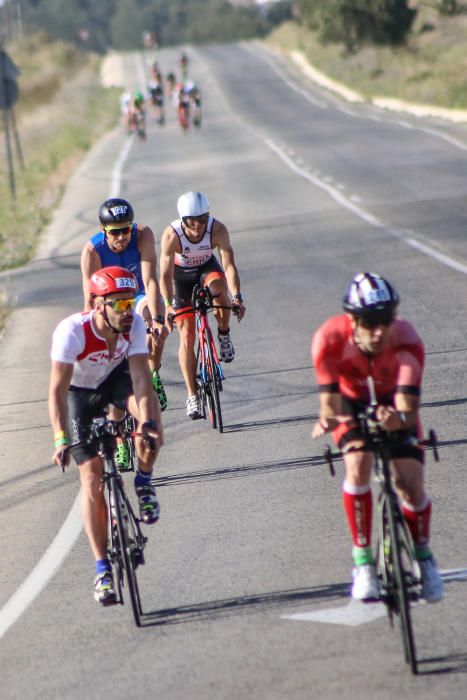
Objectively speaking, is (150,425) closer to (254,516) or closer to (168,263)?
(254,516)

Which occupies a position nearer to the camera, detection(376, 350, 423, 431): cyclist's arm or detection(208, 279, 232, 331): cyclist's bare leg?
detection(376, 350, 423, 431): cyclist's arm

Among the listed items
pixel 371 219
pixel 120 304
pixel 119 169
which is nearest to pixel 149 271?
pixel 120 304

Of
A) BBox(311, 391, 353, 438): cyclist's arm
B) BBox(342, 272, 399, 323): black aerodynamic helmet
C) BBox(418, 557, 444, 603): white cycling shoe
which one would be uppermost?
BBox(342, 272, 399, 323): black aerodynamic helmet

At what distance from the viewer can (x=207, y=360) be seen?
1202 cm

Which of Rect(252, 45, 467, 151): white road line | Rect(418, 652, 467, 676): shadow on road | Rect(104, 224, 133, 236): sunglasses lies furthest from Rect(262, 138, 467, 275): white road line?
Rect(418, 652, 467, 676): shadow on road

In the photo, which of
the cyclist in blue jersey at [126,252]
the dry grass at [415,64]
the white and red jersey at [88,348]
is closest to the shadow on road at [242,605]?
the white and red jersey at [88,348]

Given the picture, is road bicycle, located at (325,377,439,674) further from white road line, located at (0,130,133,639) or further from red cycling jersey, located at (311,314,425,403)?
white road line, located at (0,130,133,639)

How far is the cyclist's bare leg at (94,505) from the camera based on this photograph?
7520 millimetres

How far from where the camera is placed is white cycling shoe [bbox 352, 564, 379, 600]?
256 inches

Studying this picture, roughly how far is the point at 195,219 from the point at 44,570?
426 cm

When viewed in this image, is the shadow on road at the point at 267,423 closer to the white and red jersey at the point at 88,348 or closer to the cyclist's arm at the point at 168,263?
the cyclist's arm at the point at 168,263

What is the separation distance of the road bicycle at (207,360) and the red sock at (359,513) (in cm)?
502

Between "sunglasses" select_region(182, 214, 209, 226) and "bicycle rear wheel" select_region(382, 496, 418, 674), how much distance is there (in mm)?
5702

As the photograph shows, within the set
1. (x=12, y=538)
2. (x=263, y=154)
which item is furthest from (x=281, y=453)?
Answer: (x=263, y=154)
